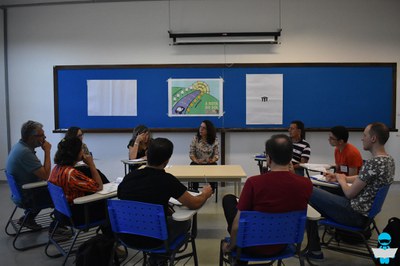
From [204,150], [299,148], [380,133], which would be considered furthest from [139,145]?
[380,133]

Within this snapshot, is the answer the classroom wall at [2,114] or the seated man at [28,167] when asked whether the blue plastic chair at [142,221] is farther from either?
the classroom wall at [2,114]

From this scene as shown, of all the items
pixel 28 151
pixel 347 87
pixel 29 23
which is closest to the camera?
pixel 28 151

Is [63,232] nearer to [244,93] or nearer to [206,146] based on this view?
[206,146]

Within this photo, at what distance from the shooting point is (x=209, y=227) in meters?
3.36

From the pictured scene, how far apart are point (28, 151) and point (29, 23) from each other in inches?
136

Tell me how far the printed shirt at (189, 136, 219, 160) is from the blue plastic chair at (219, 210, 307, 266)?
105 inches

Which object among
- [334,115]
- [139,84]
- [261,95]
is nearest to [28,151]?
[139,84]

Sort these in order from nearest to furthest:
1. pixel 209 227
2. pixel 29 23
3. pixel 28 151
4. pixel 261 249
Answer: pixel 261 249 → pixel 28 151 → pixel 209 227 → pixel 29 23

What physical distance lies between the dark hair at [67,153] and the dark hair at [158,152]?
33.0 inches

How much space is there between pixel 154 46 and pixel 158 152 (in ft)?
12.0

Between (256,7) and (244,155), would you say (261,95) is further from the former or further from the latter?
(256,7)

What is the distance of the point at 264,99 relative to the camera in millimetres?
5059

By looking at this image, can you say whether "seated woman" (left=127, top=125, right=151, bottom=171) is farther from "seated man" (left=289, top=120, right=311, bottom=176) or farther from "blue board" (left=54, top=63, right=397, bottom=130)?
"seated man" (left=289, top=120, right=311, bottom=176)

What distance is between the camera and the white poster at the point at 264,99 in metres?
5.03
